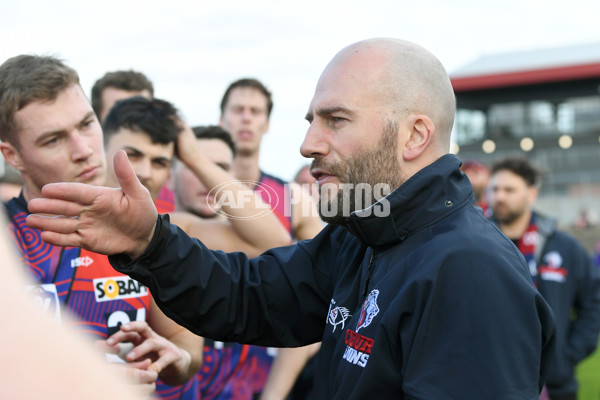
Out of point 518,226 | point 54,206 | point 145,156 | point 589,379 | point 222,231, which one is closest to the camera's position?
point 54,206

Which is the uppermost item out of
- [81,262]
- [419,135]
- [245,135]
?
[245,135]

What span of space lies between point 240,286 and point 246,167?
2.79 metres

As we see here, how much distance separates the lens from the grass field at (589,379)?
300 inches

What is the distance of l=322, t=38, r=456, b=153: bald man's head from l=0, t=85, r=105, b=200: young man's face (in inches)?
43.6

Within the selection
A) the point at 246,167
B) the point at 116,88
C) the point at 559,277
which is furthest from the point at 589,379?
the point at 116,88

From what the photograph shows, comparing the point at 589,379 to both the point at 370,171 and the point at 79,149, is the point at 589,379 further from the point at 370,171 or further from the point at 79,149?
the point at 79,149

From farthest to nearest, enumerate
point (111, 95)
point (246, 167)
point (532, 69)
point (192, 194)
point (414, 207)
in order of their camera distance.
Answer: point (532, 69) < point (246, 167) < point (111, 95) < point (192, 194) < point (414, 207)

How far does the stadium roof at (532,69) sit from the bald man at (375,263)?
117 ft

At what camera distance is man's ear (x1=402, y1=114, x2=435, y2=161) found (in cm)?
203

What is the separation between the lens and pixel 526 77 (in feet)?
119

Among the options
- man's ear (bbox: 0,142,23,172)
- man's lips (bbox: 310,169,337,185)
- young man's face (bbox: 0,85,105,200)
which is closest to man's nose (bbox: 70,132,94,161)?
young man's face (bbox: 0,85,105,200)

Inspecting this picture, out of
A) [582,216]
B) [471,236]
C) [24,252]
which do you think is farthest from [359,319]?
[582,216]

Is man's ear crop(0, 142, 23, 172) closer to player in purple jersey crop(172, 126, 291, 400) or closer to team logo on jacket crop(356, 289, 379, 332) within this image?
player in purple jersey crop(172, 126, 291, 400)

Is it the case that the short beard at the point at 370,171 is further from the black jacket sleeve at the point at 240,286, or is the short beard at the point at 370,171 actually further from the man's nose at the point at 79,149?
the man's nose at the point at 79,149
